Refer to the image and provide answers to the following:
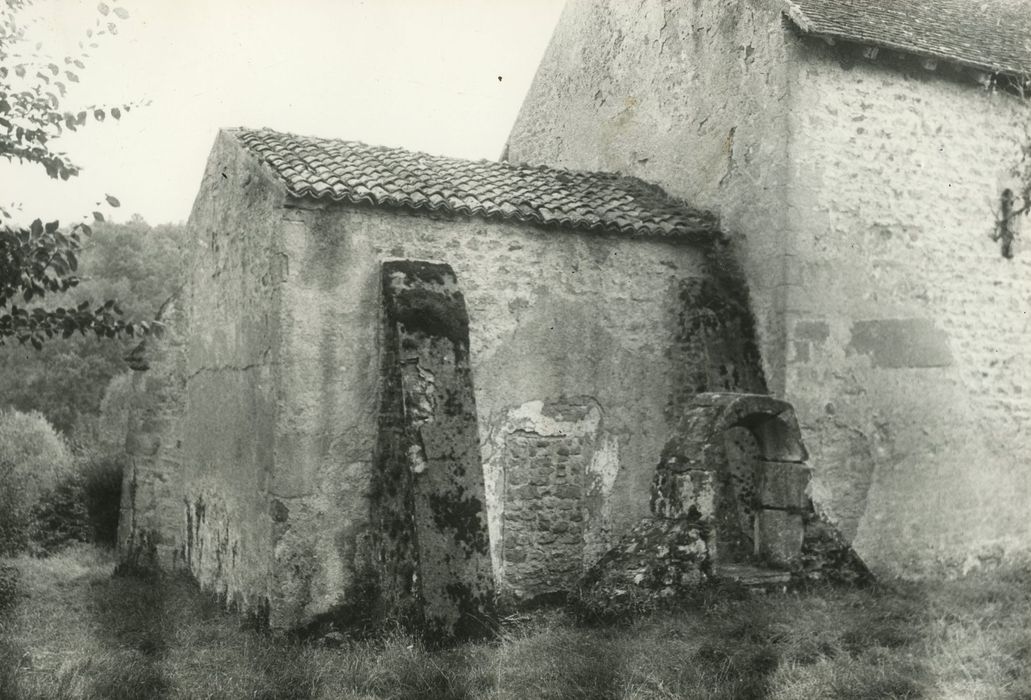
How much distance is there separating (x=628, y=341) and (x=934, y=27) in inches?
227

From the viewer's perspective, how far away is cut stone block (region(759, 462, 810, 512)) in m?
8.19

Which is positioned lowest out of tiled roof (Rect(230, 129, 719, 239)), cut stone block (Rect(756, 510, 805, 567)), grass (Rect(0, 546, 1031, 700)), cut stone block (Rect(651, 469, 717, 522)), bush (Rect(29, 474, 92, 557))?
bush (Rect(29, 474, 92, 557))

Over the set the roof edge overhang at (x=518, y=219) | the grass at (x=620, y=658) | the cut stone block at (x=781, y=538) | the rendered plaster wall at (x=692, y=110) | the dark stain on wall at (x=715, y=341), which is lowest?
the grass at (x=620, y=658)

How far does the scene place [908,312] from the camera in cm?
1043

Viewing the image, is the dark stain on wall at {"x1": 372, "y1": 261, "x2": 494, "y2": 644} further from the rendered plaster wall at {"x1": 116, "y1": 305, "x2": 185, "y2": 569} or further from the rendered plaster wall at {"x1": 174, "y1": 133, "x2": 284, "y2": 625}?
the rendered plaster wall at {"x1": 116, "y1": 305, "x2": 185, "y2": 569}

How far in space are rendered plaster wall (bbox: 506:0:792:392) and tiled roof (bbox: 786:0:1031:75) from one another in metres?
0.68

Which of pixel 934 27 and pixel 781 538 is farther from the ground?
pixel 934 27

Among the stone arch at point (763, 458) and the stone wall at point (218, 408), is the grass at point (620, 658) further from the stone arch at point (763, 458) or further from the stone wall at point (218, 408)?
the stone wall at point (218, 408)

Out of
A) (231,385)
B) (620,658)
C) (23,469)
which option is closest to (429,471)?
(620,658)

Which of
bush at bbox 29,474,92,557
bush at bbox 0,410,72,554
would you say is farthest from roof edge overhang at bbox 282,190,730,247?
bush at bbox 29,474,92,557

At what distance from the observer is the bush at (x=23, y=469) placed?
13180 mm

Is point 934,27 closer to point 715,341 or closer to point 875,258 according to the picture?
point 875,258

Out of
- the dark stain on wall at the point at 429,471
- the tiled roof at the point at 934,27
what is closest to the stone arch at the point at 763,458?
the dark stain on wall at the point at 429,471

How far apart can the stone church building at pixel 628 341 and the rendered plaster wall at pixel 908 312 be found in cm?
4
